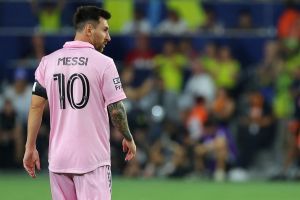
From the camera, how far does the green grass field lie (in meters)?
13.2

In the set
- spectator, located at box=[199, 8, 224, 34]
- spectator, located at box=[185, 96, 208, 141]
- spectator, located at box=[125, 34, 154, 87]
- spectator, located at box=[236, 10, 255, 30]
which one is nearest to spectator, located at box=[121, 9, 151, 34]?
spectator, located at box=[125, 34, 154, 87]

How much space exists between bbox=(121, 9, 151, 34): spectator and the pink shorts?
12.2 m

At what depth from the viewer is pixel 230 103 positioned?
1727 cm

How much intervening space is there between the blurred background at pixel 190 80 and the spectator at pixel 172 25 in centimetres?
2

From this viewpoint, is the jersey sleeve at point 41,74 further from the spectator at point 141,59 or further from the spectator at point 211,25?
the spectator at point 211,25

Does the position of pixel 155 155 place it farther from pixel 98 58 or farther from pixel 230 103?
pixel 98 58

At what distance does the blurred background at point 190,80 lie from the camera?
667 inches

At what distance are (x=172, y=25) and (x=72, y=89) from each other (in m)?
12.6

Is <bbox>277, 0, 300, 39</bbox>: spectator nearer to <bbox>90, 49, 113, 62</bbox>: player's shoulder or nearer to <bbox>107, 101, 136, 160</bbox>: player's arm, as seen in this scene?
<bbox>107, 101, 136, 160</bbox>: player's arm

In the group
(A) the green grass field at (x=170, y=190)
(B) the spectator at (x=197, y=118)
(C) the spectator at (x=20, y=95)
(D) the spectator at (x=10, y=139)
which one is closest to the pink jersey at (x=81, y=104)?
(A) the green grass field at (x=170, y=190)

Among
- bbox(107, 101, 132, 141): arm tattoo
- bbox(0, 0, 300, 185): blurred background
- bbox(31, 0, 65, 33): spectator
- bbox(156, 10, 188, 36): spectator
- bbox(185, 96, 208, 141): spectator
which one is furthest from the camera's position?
bbox(31, 0, 65, 33): spectator

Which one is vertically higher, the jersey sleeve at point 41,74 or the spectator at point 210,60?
the spectator at point 210,60

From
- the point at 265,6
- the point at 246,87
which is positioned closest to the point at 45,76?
the point at 246,87

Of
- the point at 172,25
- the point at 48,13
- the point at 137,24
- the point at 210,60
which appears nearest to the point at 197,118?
the point at 210,60
